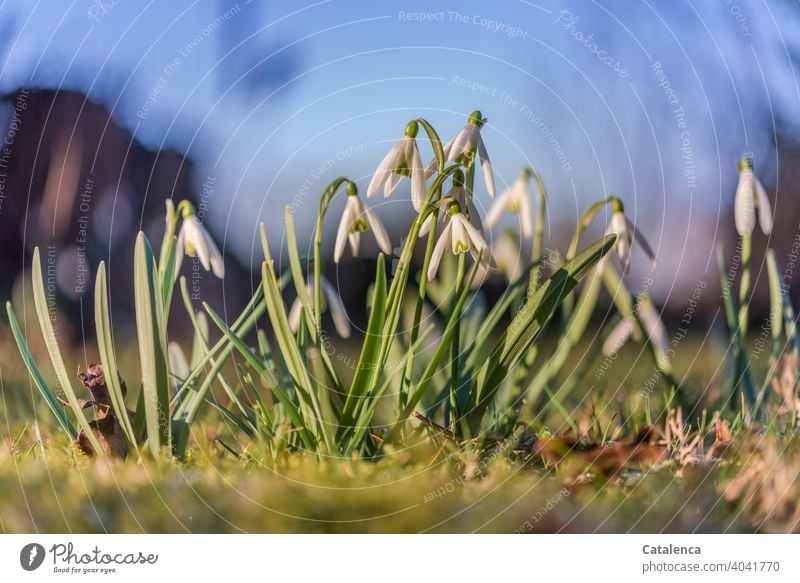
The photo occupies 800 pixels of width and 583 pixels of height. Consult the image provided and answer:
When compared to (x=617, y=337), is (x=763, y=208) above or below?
above

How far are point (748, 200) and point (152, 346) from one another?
1.98 feet

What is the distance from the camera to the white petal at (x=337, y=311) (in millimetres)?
746

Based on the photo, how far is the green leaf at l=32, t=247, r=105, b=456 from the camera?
2.45 feet

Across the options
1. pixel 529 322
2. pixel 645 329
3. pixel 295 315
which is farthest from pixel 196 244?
pixel 645 329

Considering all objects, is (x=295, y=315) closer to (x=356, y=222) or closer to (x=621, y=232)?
(x=356, y=222)

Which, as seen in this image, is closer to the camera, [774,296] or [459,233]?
[459,233]

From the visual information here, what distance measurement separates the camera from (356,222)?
73 cm

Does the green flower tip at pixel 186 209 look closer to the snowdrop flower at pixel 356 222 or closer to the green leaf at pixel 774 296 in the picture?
the snowdrop flower at pixel 356 222

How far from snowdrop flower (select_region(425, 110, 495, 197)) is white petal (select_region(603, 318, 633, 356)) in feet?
0.63

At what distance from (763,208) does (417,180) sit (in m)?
0.36

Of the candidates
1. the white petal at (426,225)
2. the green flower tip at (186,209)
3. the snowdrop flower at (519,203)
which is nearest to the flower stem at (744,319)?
the snowdrop flower at (519,203)

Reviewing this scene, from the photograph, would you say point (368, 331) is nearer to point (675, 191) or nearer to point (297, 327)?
point (297, 327)

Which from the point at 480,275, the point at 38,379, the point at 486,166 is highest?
the point at 486,166
